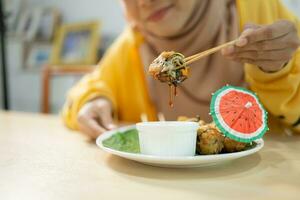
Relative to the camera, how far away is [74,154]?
0.66 meters

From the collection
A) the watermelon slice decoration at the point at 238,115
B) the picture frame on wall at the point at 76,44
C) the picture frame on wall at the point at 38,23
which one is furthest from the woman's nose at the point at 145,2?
the picture frame on wall at the point at 38,23

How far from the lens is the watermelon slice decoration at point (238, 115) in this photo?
544 mm

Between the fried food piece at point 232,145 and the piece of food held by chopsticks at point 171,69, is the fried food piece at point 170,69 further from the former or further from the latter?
the fried food piece at point 232,145

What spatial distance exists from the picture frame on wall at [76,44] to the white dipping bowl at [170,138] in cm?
183

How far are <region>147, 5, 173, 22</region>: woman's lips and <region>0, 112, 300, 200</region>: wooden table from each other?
383mm

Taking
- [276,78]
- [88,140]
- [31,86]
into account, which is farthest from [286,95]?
[31,86]

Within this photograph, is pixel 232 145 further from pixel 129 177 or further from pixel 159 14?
pixel 159 14

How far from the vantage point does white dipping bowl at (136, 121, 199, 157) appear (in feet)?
1.72

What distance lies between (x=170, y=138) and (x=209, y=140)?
0.07m

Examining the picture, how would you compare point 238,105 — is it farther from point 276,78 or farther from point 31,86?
point 31,86

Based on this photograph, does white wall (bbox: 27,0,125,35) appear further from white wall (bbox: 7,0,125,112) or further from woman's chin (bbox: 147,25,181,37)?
woman's chin (bbox: 147,25,181,37)

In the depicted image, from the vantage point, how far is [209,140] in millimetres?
556

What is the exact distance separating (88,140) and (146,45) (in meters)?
0.40

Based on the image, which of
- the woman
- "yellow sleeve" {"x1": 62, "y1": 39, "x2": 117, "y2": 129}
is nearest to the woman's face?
the woman
